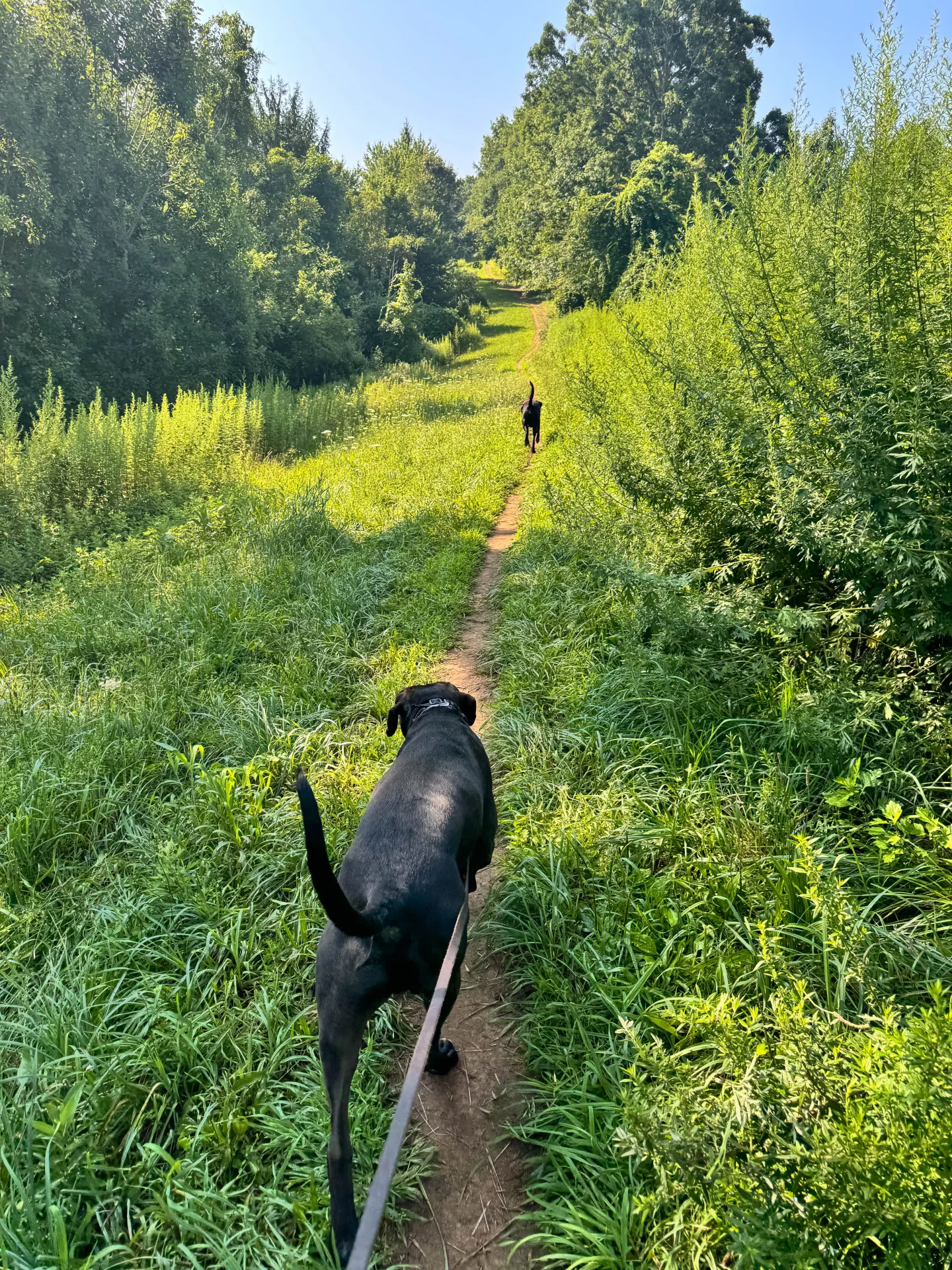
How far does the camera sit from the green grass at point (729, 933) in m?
1.38

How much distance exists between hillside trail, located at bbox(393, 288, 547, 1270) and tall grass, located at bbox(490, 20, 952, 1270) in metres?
0.10

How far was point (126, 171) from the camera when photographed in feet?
50.4

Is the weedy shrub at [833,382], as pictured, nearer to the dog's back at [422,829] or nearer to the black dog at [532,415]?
the dog's back at [422,829]

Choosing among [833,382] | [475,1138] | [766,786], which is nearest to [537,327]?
[833,382]

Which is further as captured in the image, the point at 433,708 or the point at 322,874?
the point at 433,708

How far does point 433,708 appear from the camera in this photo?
2770 millimetres

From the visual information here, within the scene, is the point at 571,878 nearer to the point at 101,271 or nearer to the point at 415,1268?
the point at 415,1268

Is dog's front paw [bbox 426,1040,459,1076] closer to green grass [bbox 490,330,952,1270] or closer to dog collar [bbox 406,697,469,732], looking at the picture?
green grass [bbox 490,330,952,1270]

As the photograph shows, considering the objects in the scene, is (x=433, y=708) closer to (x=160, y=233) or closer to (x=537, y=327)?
(x=160, y=233)

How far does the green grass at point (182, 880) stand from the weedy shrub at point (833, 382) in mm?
2454

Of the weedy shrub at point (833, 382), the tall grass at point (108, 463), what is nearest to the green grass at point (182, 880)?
the tall grass at point (108, 463)

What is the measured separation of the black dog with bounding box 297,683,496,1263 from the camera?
1.59 m

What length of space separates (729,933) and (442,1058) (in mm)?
1114

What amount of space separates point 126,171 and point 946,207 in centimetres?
1924
